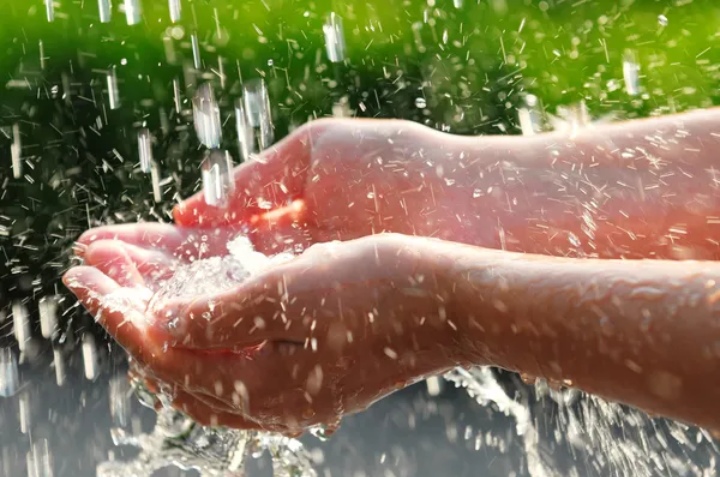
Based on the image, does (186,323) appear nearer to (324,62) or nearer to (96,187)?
(324,62)

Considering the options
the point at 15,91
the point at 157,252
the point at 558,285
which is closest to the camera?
the point at 558,285

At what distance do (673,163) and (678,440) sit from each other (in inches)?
32.0

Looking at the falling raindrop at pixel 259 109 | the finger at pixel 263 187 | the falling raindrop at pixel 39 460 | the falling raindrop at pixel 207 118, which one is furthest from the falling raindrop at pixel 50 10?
the finger at pixel 263 187

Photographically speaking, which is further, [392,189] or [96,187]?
[96,187]

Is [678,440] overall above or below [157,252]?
below

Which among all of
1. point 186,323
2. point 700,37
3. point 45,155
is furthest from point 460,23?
point 186,323

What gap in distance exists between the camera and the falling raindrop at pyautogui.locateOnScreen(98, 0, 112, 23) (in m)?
2.04

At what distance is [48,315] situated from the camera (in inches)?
94.8

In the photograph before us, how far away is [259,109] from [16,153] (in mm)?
660

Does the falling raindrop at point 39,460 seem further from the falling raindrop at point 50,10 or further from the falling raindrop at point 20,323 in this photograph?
the falling raindrop at point 50,10

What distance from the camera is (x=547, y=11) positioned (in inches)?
Result: 78.6

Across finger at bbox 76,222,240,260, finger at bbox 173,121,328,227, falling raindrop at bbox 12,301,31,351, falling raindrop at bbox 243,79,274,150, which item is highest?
falling raindrop at bbox 243,79,274,150

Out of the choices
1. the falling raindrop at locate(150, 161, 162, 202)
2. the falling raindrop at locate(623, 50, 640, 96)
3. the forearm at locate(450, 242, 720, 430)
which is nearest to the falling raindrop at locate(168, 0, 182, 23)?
the falling raindrop at locate(150, 161, 162, 202)

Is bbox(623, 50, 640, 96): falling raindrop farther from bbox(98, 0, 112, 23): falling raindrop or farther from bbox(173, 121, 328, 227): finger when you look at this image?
bbox(98, 0, 112, 23): falling raindrop
